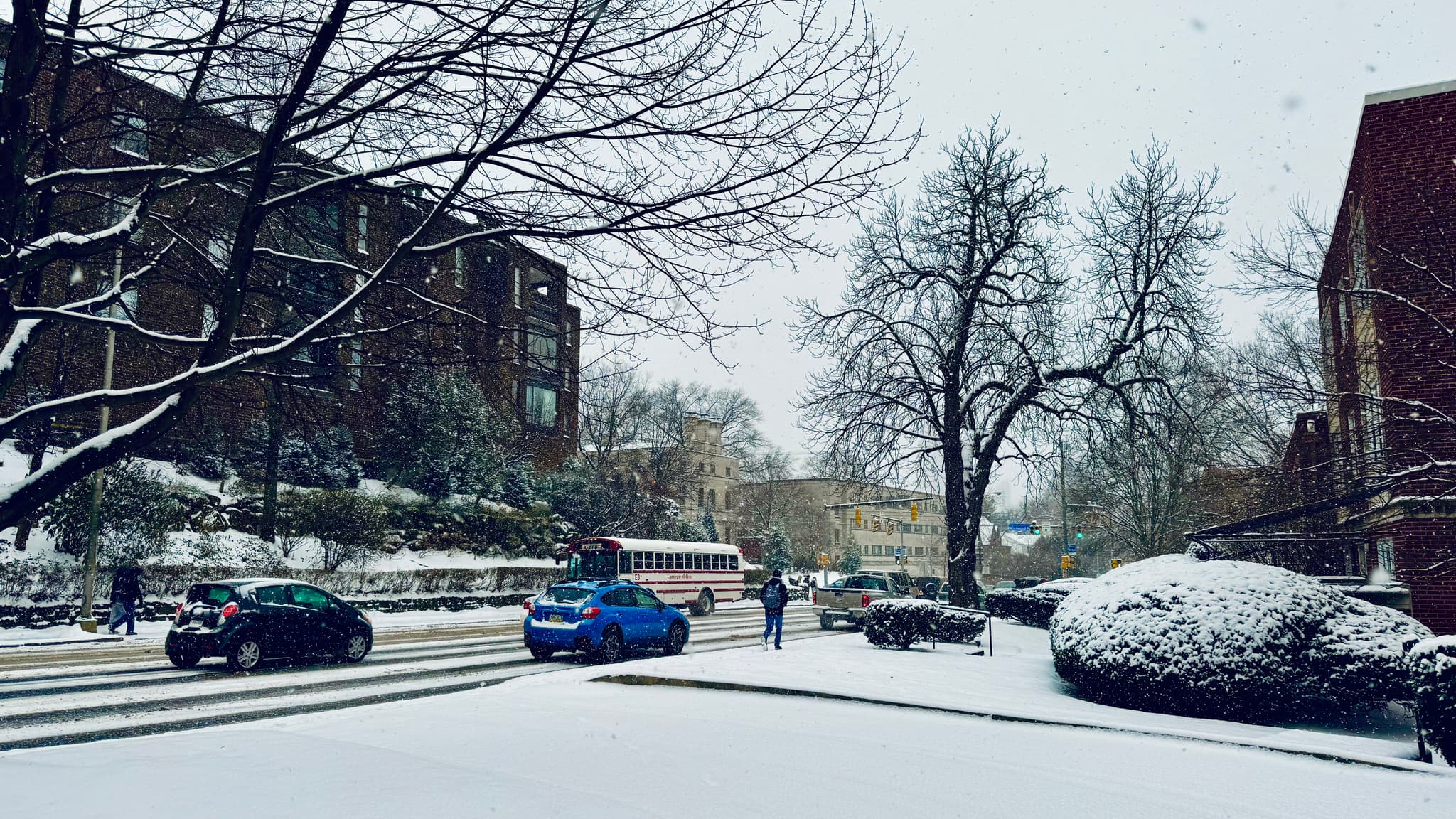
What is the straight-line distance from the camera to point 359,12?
597 centimetres

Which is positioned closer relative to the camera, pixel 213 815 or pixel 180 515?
pixel 213 815

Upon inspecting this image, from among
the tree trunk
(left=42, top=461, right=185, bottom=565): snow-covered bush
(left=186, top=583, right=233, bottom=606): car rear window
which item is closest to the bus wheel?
the tree trunk

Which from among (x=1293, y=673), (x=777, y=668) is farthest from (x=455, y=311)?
(x=1293, y=673)

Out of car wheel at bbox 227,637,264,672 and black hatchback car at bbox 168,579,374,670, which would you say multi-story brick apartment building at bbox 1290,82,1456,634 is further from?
car wheel at bbox 227,637,264,672

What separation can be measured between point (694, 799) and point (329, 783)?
2516 millimetres

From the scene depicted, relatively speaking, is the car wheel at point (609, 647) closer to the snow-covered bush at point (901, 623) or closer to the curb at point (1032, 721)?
the snow-covered bush at point (901, 623)

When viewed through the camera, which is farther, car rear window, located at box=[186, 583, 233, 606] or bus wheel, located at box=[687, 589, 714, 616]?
bus wheel, located at box=[687, 589, 714, 616]

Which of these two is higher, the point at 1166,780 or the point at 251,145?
the point at 251,145

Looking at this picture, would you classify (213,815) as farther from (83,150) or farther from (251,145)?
(83,150)

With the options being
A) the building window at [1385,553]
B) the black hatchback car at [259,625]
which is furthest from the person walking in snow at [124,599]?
the building window at [1385,553]

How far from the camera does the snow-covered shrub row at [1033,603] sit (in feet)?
90.9

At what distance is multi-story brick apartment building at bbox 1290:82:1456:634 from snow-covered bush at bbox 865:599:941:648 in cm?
725

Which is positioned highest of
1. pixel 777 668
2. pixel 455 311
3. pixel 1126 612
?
pixel 455 311

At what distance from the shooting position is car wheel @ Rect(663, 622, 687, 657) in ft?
63.6
